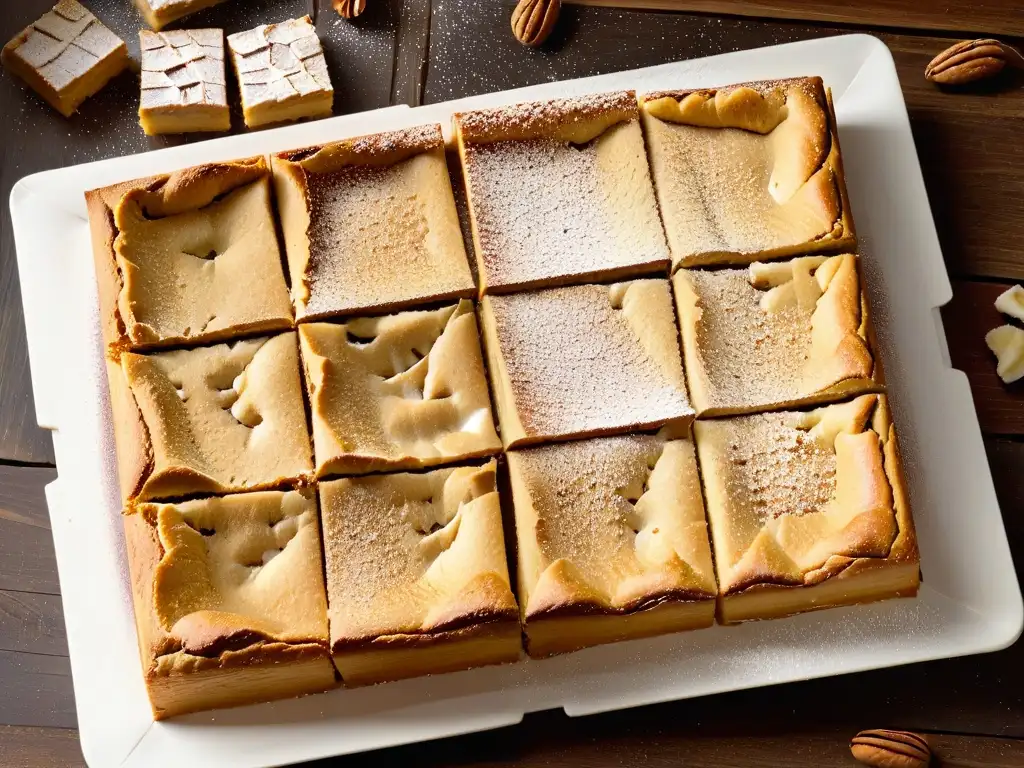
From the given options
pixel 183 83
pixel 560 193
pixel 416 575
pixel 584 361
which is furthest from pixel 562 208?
pixel 183 83

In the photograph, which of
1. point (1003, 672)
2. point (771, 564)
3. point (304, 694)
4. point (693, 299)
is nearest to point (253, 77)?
point (693, 299)

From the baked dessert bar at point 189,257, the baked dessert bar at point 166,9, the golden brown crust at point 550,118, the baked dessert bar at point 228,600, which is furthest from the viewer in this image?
the baked dessert bar at point 166,9

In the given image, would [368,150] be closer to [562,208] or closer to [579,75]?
[562,208]

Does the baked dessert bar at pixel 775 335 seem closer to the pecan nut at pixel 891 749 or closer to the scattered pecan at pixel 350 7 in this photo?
the pecan nut at pixel 891 749

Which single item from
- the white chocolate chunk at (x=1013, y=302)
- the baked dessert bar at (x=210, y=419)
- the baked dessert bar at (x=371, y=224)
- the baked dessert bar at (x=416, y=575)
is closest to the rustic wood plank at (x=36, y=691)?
the baked dessert bar at (x=210, y=419)

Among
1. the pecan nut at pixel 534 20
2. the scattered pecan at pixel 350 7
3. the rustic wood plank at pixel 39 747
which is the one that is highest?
the scattered pecan at pixel 350 7

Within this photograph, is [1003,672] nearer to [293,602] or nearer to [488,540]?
[488,540]
